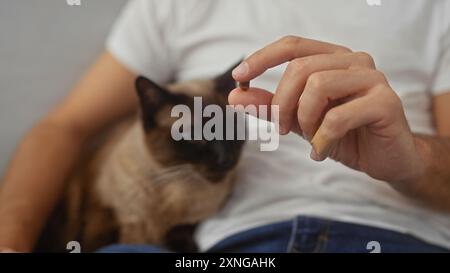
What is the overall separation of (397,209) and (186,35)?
1.28 ft

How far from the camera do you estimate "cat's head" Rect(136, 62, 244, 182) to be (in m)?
0.70

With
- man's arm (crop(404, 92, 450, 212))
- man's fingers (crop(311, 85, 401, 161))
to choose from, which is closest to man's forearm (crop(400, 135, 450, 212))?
man's arm (crop(404, 92, 450, 212))

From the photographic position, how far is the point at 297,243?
67 cm

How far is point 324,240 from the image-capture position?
67 cm

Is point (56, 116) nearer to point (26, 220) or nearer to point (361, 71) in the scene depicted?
point (26, 220)

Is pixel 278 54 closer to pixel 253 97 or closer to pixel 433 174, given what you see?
pixel 253 97

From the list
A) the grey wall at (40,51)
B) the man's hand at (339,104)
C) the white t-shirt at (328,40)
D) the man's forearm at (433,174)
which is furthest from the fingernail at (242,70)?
the grey wall at (40,51)

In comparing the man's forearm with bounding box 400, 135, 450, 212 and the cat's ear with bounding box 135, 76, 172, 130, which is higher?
the cat's ear with bounding box 135, 76, 172, 130

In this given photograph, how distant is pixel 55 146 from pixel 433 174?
1.79ft

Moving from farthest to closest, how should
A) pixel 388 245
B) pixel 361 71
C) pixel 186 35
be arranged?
pixel 186 35, pixel 388 245, pixel 361 71

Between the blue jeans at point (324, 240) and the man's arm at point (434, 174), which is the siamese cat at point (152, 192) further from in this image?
the man's arm at point (434, 174)

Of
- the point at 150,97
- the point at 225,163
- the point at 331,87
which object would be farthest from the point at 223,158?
the point at 331,87

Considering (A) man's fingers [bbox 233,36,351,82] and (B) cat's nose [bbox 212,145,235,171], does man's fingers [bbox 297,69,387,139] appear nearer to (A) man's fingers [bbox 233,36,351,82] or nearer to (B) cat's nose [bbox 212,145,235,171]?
(A) man's fingers [bbox 233,36,351,82]
